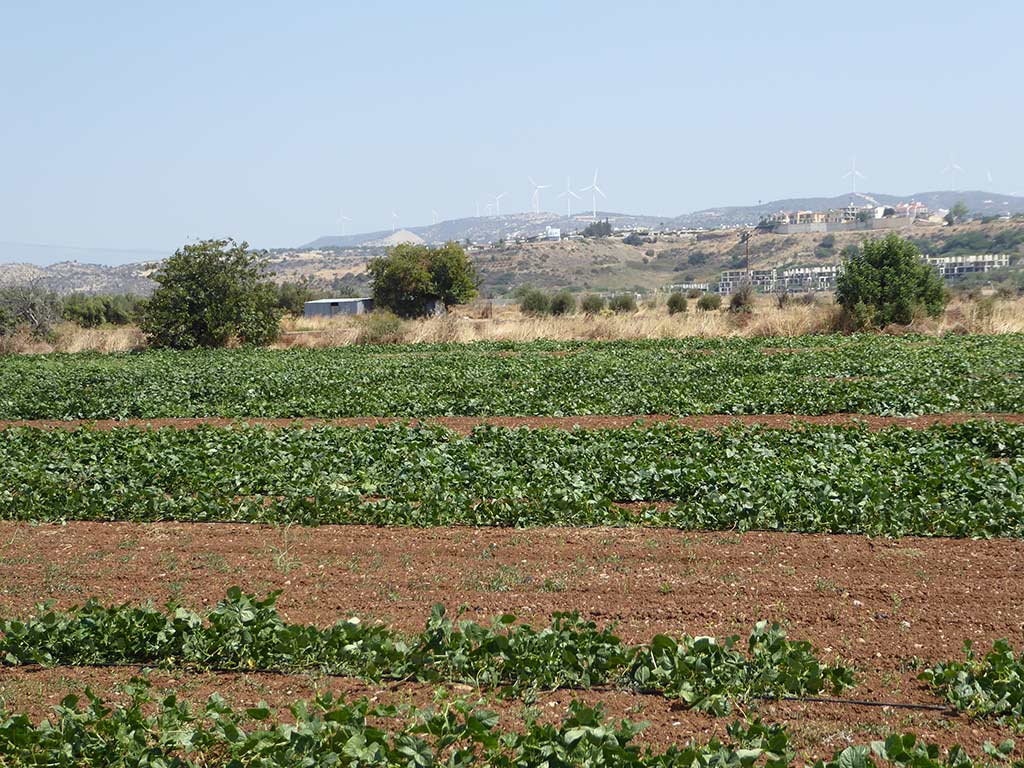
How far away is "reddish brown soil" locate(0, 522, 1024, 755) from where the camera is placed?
6.57 metres

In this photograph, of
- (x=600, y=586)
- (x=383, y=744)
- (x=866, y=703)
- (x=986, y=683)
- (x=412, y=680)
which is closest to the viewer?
(x=383, y=744)

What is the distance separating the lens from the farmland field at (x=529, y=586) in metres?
5.88

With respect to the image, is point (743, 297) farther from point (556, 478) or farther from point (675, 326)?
point (556, 478)

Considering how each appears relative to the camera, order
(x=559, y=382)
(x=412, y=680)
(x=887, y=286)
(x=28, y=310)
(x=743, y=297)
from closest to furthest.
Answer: (x=412, y=680)
(x=559, y=382)
(x=887, y=286)
(x=28, y=310)
(x=743, y=297)

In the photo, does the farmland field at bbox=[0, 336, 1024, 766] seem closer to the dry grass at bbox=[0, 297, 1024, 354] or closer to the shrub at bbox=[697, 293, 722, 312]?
the dry grass at bbox=[0, 297, 1024, 354]

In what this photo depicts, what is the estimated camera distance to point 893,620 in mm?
7723

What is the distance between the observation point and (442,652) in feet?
22.8

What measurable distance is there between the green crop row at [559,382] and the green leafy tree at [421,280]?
23.7 meters

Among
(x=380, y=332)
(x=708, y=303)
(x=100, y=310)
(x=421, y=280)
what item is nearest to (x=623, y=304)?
(x=708, y=303)

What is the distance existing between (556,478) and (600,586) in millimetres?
3229

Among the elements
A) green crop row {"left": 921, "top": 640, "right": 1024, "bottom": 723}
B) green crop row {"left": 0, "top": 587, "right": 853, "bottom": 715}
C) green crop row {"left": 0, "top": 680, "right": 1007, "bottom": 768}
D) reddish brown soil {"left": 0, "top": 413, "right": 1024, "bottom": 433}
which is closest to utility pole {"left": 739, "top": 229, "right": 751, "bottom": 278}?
reddish brown soil {"left": 0, "top": 413, "right": 1024, "bottom": 433}

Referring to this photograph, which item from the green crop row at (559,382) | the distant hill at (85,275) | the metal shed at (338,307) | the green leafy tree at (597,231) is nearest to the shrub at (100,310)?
the metal shed at (338,307)

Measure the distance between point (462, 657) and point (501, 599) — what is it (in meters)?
1.65

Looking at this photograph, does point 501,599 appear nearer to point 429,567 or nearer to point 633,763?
point 429,567
